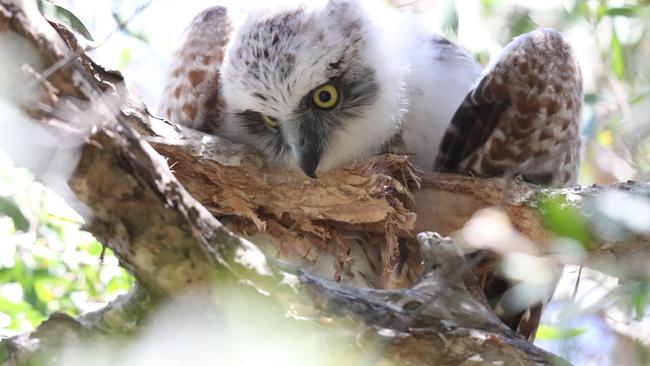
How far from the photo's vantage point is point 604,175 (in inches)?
241

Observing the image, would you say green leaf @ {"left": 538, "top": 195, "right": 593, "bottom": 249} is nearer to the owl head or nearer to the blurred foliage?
the owl head

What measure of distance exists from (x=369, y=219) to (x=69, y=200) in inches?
71.3

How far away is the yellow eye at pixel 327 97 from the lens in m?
4.12

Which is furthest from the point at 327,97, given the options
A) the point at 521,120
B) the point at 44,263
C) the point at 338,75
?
the point at 44,263

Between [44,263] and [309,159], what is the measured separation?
1.82 m

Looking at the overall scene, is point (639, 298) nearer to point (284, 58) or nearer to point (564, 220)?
point (564, 220)

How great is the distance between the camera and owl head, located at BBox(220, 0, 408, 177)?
3.96 metres

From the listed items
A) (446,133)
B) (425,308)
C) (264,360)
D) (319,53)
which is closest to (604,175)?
(446,133)

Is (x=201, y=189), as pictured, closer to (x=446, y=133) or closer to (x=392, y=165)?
(x=392, y=165)

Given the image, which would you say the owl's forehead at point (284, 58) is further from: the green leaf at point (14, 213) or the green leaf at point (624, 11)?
the green leaf at point (624, 11)

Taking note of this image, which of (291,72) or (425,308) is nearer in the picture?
(425,308)

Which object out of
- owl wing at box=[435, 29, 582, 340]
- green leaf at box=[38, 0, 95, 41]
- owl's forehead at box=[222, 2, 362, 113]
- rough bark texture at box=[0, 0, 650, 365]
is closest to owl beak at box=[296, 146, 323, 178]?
owl's forehead at box=[222, 2, 362, 113]

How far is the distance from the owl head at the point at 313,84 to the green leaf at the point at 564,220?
3.29 feet

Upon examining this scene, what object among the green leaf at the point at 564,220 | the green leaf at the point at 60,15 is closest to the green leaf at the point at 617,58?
the green leaf at the point at 564,220
